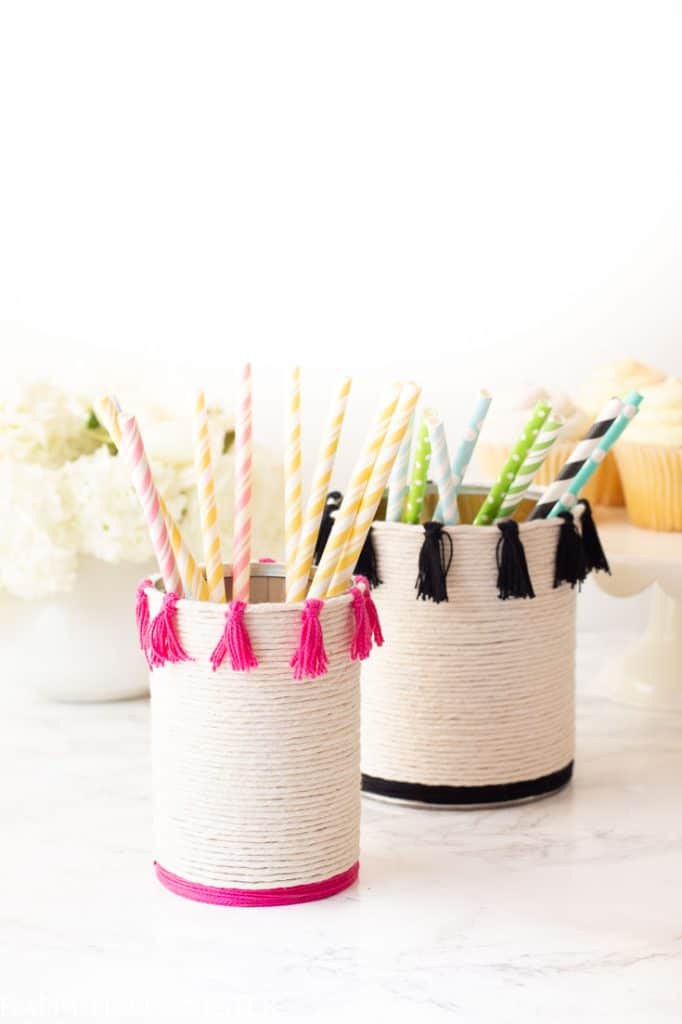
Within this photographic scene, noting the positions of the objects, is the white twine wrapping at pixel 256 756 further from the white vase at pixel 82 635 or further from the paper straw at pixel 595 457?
the white vase at pixel 82 635

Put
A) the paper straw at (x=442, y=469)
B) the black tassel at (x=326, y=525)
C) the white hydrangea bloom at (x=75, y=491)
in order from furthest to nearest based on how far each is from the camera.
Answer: the white hydrangea bloom at (x=75, y=491), the black tassel at (x=326, y=525), the paper straw at (x=442, y=469)

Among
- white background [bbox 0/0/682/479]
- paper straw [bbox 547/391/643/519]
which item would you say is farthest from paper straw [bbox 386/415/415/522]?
white background [bbox 0/0/682/479]

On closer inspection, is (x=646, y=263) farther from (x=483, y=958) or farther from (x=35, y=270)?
(x=483, y=958)

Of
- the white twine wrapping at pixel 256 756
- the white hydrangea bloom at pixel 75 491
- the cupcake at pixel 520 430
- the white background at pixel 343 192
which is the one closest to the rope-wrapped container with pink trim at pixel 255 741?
the white twine wrapping at pixel 256 756

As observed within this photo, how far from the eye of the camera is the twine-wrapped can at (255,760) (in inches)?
31.4

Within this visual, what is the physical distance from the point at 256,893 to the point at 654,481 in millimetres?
613

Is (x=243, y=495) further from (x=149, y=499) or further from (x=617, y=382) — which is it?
(x=617, y=382)

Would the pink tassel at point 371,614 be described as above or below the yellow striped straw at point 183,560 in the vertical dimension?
below

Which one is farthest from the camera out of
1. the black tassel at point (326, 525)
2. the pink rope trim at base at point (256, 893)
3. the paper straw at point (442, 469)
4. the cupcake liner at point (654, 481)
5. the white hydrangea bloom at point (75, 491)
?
the cupcake liner at point (654, 481)

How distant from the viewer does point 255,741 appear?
80cm

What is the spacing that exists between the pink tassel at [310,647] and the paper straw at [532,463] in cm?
23

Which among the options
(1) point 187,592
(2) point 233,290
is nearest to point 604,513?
(2) point 233,290

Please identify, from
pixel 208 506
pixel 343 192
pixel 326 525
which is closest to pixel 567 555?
pixel 326 525

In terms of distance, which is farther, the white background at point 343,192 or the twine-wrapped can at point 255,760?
the white background at point 343,192
